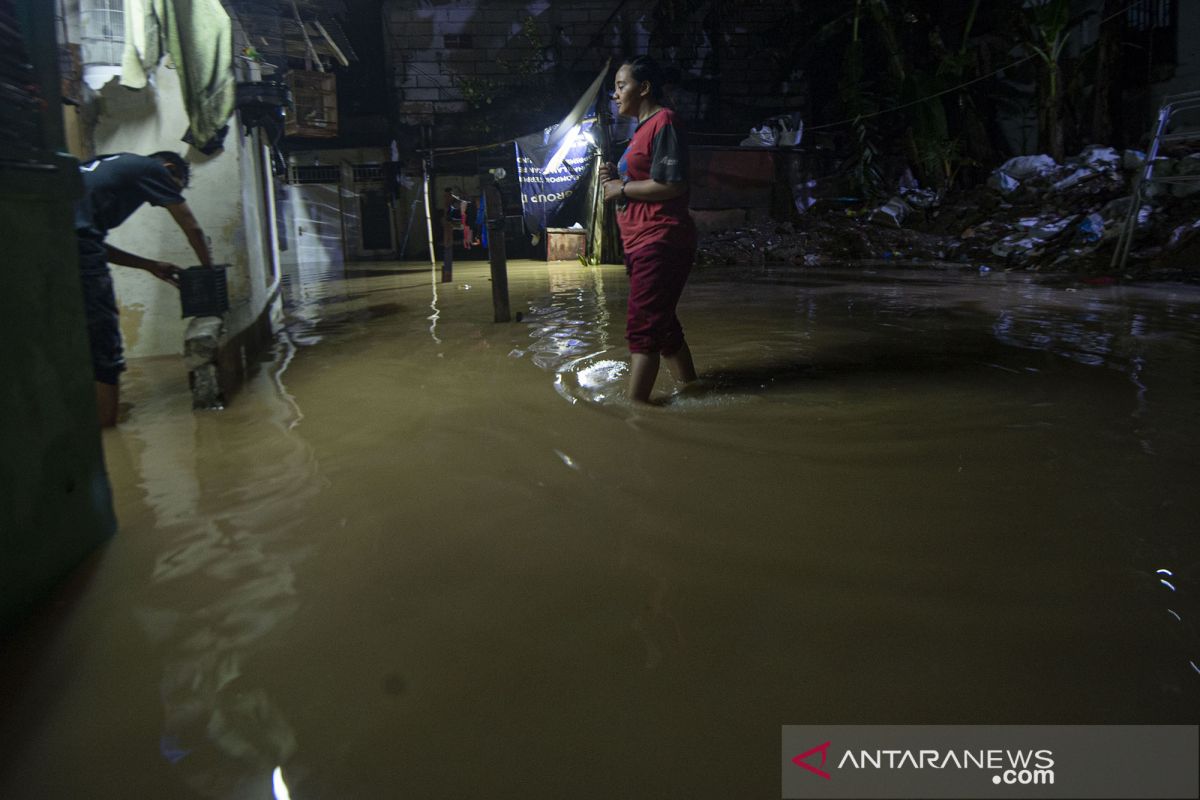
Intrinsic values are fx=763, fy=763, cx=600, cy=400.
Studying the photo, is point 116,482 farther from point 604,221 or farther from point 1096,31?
point 1096,31

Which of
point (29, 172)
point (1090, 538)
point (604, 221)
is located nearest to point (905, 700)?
point (1090, 538)

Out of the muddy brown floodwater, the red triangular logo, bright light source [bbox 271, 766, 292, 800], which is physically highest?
the muddy brown floodwater

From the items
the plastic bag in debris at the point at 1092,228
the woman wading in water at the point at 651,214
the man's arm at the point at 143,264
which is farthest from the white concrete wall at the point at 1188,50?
the man's arm at the point at 143,264

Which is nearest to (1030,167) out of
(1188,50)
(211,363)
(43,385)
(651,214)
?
(1188,50)

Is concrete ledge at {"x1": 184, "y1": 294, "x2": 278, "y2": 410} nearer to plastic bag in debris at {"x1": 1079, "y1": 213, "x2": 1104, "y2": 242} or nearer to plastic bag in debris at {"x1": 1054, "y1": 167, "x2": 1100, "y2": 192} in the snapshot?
plastic bag in debris at {"x1": 1079, "y1": 213, "x2": 1104, "y2": 242}

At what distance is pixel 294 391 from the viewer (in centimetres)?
436

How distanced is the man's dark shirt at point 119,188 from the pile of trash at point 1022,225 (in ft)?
34.8

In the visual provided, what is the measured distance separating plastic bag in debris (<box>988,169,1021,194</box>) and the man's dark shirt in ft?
45.3

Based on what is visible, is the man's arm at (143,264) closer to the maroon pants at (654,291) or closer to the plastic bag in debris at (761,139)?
the maroon pants at (654,291)

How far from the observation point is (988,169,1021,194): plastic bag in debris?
13695mm

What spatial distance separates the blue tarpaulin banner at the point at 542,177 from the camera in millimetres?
15344

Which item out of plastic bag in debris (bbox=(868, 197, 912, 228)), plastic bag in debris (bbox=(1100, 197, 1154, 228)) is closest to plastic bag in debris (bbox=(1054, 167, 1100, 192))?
plastic bag in debris (bbox=(1100, 197, 1154, 228))

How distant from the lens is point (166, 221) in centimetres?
579

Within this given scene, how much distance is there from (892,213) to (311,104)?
1053 centimetres
